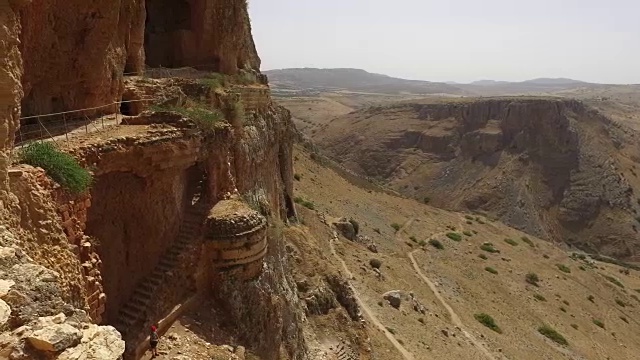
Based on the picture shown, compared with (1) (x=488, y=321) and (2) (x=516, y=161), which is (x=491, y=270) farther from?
(2) (x=516, y=161)

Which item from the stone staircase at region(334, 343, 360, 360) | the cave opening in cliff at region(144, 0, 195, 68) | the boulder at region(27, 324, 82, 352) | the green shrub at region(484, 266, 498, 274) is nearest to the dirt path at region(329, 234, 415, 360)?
the stone staircase at region(334, 343, 360, 360)

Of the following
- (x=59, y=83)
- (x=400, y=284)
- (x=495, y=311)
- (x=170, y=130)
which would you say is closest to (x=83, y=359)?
(x=170, y=130)

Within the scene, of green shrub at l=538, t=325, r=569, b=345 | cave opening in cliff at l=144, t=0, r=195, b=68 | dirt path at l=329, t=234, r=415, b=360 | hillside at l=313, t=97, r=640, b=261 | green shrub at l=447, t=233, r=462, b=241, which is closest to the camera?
cave opening in cliff at l=144, t=0, r=195, b=68

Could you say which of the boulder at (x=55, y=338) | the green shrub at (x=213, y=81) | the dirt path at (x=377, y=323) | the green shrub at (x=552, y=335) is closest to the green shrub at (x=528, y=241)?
the green shrub at (x=552, y=335)

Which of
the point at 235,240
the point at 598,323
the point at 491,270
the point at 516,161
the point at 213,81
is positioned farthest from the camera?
the point at 516,161

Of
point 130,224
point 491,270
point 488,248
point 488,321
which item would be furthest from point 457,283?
point 130,224

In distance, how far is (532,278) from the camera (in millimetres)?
44375

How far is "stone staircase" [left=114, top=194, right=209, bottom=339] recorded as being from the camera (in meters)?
11.7

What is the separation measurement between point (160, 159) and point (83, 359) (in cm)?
740

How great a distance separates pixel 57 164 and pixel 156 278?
4155 mm

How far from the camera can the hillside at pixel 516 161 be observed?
262 feet

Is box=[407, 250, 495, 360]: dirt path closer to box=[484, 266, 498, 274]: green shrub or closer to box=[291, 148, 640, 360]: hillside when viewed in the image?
box=[291, 148, 640, 360]: hillside

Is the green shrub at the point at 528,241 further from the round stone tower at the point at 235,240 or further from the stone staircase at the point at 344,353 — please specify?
the round stone tower at the point at 235,240

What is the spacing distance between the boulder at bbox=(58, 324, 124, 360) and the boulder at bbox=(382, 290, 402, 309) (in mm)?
24734
